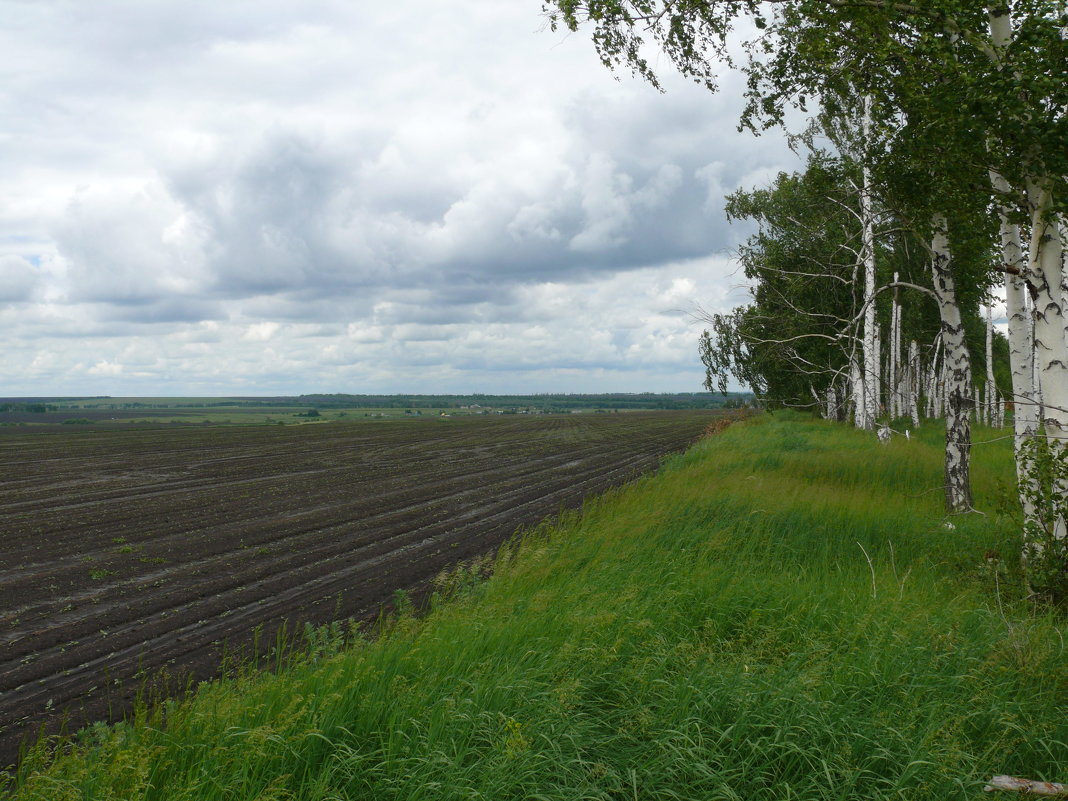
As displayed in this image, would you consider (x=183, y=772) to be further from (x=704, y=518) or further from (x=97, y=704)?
(x=704, y=518)

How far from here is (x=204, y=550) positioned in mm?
15297

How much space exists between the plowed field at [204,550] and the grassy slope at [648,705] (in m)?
2.51

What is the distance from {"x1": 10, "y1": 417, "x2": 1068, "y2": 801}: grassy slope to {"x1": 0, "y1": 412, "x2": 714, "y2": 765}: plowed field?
251 cm

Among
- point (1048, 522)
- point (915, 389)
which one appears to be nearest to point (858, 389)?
point (915, 389)

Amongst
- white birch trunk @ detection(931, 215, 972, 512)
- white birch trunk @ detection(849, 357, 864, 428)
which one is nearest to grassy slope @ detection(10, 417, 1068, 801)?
white birch trunk @ detection(931, 215, 972, 512)

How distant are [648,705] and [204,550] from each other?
13364mm

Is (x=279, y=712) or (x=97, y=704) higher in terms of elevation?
(x=279, y=712)

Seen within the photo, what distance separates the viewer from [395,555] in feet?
46.7

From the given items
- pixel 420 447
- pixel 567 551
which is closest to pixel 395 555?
pixel 567 551

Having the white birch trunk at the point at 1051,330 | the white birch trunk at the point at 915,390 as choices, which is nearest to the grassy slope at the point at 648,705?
the white birch trunk at the point at 1051,330

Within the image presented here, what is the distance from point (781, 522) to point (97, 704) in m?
8.74

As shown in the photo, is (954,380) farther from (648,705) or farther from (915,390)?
(915,390)

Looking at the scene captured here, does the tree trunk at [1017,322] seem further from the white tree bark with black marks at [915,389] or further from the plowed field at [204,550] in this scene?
the white tree bark with black marks at [915,389]

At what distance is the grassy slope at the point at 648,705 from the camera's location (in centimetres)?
387
